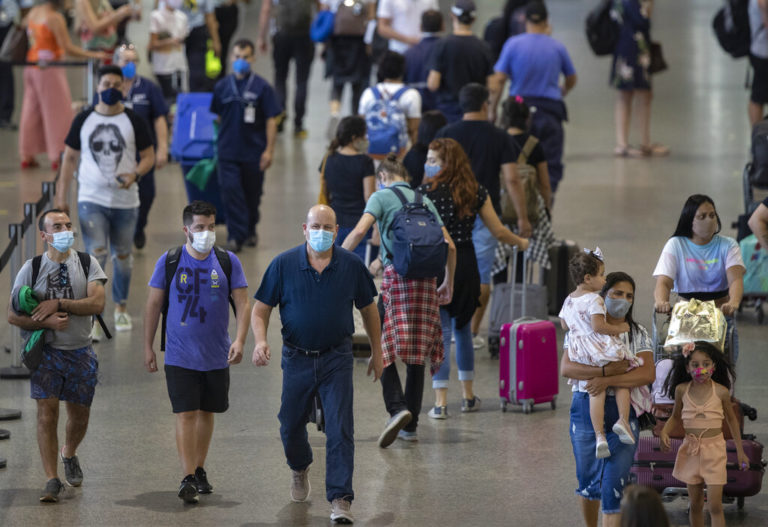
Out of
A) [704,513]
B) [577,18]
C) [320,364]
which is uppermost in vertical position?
[577,18]

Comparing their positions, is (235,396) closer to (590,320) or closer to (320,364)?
(320,364)

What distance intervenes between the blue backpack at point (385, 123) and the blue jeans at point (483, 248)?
2.25 meters

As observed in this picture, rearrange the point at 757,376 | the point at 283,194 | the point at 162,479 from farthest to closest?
the point at 283,194
the point at 757,376
the point at 162,479

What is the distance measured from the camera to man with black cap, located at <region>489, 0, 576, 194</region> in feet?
49.3

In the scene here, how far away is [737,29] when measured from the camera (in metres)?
18.7

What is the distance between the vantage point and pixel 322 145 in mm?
20172

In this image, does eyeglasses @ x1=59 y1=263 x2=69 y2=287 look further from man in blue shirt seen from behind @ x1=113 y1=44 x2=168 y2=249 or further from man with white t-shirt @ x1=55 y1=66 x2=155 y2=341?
man in blue shirt seen from behind @ x1=113 y1=44 x2=168 y2=249

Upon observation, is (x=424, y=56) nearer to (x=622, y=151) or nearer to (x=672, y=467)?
(x=622, y=151)

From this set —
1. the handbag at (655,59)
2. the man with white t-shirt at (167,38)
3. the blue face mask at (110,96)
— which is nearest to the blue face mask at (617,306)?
the blue face mask at (110,96)

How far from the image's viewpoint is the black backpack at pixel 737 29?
61.2 feet

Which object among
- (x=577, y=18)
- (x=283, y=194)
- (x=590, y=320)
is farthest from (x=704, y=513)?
(x=577, y=18)

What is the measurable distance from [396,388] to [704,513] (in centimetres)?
213

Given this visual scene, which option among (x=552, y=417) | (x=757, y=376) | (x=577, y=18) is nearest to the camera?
(x=552, y=417)

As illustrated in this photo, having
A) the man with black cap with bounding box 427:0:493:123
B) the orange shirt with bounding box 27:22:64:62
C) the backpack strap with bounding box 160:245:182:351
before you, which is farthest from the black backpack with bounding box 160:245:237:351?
the orange shirt with bounding box 27:22:64:62
